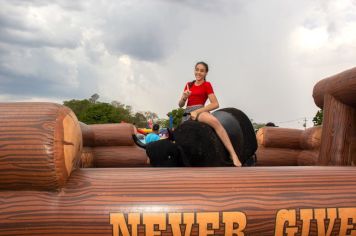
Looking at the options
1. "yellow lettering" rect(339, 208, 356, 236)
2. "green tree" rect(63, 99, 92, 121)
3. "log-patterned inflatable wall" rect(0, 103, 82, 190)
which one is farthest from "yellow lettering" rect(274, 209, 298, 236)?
"green tree" rect(63, 99, 92, 121)

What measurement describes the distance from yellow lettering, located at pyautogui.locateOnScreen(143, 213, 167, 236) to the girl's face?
4.99 ft

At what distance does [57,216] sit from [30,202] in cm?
13

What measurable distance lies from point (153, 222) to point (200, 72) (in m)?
1.55

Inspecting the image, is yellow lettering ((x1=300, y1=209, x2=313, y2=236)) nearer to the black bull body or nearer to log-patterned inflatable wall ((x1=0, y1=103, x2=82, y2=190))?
the black bull body

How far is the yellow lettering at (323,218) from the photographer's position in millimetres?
1859

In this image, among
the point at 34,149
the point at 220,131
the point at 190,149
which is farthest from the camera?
the point at 220,131

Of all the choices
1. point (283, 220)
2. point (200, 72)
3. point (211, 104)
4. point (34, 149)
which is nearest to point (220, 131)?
point (211, 104)

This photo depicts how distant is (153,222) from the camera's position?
5.76 ft

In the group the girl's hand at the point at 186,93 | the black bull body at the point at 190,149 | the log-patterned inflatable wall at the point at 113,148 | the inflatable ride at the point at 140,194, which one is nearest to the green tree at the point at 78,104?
the log-patterned inflatable wall at the point at 113,148

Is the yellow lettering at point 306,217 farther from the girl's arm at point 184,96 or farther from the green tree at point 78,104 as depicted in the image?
the green tree at point 78,104

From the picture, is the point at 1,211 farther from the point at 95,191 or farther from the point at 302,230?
the point at 302,230

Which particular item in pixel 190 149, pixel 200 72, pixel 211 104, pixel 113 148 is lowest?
pixel 113 148

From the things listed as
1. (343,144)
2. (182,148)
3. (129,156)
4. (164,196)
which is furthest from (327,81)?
(129,156)

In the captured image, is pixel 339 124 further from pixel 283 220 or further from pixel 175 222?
pixel 175 222
